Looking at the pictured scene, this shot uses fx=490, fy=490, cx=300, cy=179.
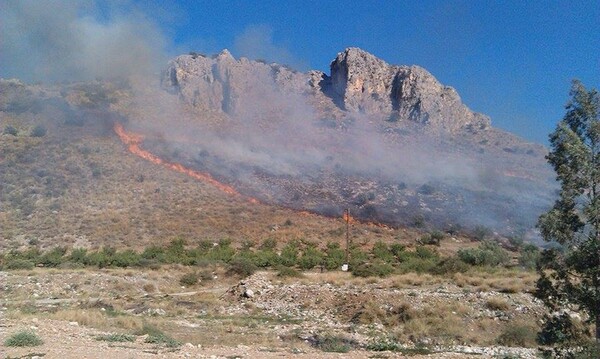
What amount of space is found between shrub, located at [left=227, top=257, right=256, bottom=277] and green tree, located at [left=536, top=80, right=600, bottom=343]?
29.7 meters

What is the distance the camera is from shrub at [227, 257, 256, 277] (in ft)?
129

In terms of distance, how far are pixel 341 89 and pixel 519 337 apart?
114176mm

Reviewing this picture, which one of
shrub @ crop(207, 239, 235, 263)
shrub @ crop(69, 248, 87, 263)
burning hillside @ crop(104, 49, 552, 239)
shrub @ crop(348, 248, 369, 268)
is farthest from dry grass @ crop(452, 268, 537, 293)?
burning hillside @ crop(104, 49, 552, 239)

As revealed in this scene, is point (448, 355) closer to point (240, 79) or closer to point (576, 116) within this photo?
point (576, 116)

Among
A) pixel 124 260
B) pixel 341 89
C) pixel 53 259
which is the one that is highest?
pixel 341 89

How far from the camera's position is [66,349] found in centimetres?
1214

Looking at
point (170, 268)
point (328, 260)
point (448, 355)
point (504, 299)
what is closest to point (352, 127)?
point (328, 260)

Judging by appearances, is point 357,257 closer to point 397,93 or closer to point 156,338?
point 156,338

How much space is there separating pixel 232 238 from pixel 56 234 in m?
18.8

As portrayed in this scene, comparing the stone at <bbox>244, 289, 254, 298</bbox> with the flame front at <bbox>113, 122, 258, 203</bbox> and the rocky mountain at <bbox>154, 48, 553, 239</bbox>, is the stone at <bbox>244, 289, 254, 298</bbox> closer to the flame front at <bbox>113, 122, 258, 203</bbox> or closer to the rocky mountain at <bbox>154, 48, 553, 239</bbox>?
the rocky mountain at <bbox>154, 48, 553, 239</bbox>

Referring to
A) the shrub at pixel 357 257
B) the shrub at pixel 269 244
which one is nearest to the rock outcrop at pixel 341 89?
the shrub at pixel 269 244

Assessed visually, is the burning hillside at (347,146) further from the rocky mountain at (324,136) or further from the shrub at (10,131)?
the shrub at (10,131)

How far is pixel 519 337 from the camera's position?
18656 millimetres

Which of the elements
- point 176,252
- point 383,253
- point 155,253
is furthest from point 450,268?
point 155,253
